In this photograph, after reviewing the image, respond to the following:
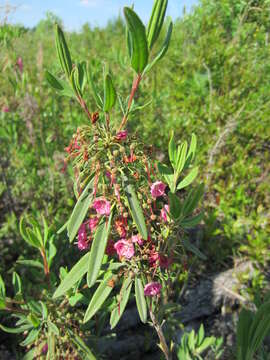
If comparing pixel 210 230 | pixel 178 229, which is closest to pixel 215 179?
pixel 210 230

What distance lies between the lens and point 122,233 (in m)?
0.82

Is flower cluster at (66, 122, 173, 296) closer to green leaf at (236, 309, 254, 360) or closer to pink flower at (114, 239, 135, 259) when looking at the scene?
pink flower at (114, 239, 135, 259)

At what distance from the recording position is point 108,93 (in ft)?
2.33

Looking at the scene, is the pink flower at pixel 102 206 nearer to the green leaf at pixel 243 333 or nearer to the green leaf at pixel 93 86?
the green leaf at pixel 93 86

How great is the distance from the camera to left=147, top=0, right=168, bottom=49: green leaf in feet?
2.15

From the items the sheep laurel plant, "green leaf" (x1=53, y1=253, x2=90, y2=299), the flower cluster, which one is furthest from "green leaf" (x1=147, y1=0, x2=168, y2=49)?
"green leaf" (x1=53, y1=253, x2=90, y2=299)

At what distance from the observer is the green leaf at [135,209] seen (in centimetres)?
73

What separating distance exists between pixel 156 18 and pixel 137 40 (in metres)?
0.10

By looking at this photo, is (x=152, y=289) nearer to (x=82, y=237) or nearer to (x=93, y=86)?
(x=82, y=237)

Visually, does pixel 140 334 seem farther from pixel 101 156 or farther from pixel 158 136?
pixel 158 136

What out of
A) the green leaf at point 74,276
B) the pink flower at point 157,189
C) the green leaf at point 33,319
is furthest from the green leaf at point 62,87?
the green leaf at point 33,319

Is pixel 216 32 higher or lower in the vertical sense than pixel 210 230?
higher

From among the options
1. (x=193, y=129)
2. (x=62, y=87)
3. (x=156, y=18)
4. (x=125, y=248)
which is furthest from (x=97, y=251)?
(x=193, y=129)

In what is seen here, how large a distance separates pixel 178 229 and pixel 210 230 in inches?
70.7
